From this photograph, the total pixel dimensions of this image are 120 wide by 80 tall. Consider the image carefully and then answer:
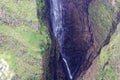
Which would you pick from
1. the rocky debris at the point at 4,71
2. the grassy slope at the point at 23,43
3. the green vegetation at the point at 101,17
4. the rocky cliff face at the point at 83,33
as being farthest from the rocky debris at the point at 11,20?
the green vegetation at the point at 101,17

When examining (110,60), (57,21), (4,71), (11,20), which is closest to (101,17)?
(110,60)

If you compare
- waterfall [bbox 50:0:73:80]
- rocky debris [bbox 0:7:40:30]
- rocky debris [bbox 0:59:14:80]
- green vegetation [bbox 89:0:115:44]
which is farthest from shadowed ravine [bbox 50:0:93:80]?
rocky debris [bbox 0:59:14:80]

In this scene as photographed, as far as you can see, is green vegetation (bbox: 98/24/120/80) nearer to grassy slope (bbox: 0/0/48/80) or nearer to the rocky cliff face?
the rocky cliff face

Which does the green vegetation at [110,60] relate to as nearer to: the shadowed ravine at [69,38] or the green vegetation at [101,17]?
the shadowed ravine at [69,38]

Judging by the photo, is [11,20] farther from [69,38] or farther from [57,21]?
[69,38]

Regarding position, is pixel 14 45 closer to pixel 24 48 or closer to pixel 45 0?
pixel 24 48

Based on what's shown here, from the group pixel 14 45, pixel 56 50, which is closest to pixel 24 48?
pixel 14 45
